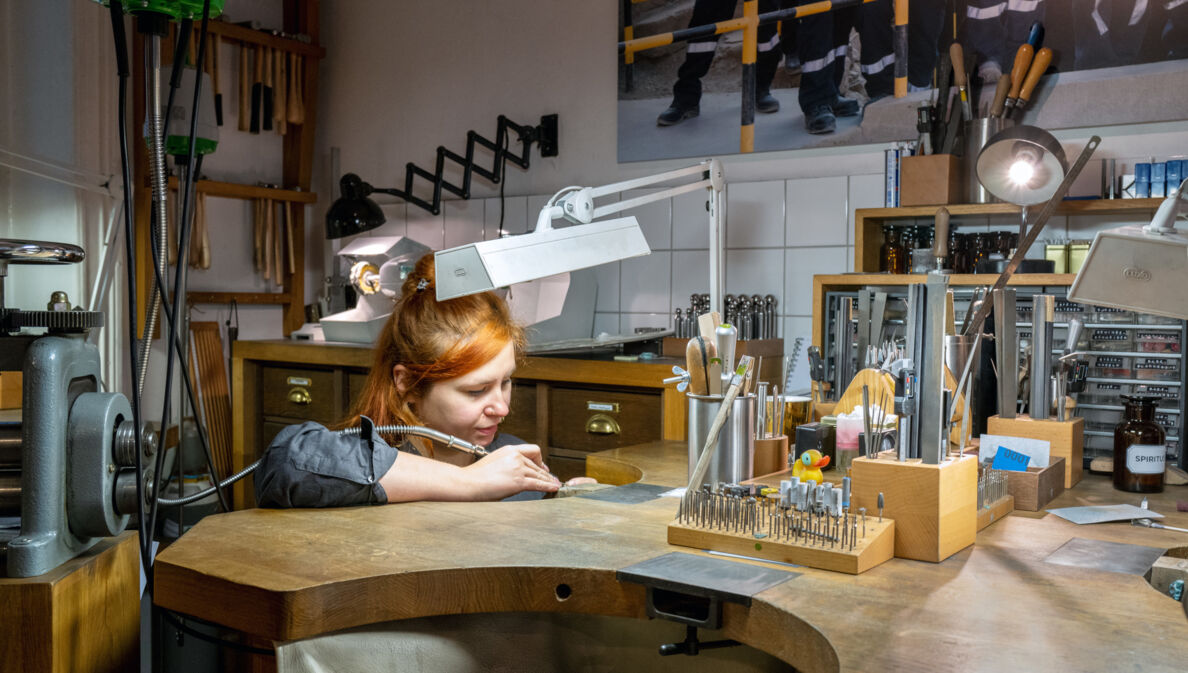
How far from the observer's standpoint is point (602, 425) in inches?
109

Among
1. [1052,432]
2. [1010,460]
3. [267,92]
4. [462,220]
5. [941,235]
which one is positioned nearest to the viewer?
[1010,460]

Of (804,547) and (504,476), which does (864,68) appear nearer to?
(504,476)

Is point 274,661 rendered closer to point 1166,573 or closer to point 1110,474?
point 1166,573

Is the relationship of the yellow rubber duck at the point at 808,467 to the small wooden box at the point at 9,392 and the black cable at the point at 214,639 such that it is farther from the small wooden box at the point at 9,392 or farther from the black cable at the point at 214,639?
the small wooden box at the point at 9,392

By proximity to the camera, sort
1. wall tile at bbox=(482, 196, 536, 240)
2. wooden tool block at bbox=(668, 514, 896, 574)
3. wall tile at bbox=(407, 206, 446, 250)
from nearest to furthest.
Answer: wooden tool block at bbox=(668, 514, 896, 574), wall tile at bbox=(482, 196, 536, 240), wall tile at bbox=(407, 206, 446, 250)

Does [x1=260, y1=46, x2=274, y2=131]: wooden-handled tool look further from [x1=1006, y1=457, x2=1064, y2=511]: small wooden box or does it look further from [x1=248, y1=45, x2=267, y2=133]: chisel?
[x1=1006, y1=457, x2=1064, y2=511]: small wooden box

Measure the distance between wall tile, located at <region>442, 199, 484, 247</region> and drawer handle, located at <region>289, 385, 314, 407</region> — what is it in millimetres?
801

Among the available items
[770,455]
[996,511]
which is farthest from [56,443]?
[996,511]

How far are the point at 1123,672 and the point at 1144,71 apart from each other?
7.02ft

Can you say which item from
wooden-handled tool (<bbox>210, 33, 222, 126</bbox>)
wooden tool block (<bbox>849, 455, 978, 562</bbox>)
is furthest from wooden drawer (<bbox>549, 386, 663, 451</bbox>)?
wooden-handled tool (<bbox>210, 33, 222, 126</bbox>)

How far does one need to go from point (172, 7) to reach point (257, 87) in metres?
3.06

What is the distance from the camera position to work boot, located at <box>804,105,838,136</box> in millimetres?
2941

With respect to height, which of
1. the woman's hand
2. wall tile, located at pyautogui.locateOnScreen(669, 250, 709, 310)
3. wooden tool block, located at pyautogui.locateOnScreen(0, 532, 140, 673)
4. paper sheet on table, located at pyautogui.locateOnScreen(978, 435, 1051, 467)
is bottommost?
wooden tool block, located at pyautogui.locateOnScreen(0, 532, 140, 673)

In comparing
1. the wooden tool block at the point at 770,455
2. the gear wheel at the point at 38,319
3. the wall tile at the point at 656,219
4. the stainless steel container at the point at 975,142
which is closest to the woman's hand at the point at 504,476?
the wooden tool block at the point at 770,455
